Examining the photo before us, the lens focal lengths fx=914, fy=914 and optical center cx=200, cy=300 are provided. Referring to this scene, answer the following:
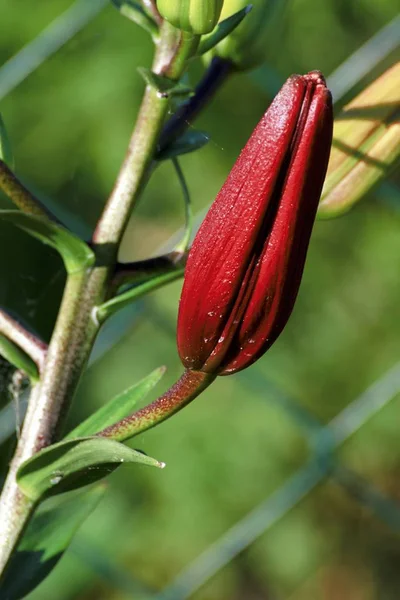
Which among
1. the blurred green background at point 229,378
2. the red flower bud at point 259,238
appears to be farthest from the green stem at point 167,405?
the blurred green background at point 229,378

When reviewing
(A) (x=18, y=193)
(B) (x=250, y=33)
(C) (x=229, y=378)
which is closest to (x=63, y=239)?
(A) (x=18, y=193)

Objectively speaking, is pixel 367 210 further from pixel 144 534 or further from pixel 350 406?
pixel 144 534

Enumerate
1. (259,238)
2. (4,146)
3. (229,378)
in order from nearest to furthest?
1. (259,238)
2. (4,146)
3. (229,378)

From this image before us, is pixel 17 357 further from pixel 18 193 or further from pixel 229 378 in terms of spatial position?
pixel 229 378

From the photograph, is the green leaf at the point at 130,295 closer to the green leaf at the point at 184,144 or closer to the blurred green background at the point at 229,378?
the green leaf at the point at 184,144

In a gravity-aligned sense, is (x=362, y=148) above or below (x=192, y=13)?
below

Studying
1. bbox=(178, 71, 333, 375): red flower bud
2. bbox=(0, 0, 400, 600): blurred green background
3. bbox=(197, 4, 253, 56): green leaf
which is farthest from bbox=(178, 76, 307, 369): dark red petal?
bbox=(0, 0, 400, 600): blurred green background
